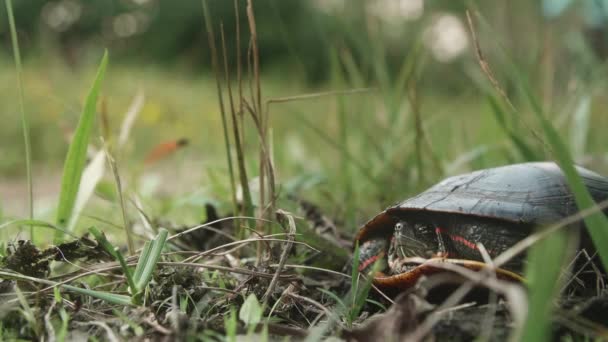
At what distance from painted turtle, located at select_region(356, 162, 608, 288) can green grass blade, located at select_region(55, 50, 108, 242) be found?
28.0 inches

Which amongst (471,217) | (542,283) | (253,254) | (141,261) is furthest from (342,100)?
(542,283)

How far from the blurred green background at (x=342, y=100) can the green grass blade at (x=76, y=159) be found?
212 millimetres

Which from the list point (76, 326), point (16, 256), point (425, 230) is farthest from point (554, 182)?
point (16, 256)

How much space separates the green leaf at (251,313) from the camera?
1000 mm

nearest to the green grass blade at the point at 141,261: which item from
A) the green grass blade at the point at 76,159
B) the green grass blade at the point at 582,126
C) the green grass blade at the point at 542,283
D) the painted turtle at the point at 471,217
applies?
the green grass blade at the point at 76,159

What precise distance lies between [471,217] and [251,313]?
55 centimetres

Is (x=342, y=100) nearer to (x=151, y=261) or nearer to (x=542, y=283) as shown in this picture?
(x=151, y=261)

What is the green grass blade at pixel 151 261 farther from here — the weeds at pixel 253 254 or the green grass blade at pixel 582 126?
the green grass blade at pixel 582 126

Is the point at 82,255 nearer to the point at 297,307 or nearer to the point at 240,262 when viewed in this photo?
the point at 240,262

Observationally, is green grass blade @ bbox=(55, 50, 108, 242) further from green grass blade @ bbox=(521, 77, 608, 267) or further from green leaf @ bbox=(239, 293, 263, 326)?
green grass blade @ bbox=(521, 77, 608, 267)

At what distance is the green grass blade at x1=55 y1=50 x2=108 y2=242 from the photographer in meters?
1.38

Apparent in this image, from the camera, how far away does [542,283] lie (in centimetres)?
60

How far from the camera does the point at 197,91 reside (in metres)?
7.80

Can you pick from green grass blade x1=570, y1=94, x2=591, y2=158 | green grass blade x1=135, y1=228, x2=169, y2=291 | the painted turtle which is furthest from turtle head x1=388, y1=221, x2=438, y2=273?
green grass blade x1=570, y1=94, x2=591, y2=158
